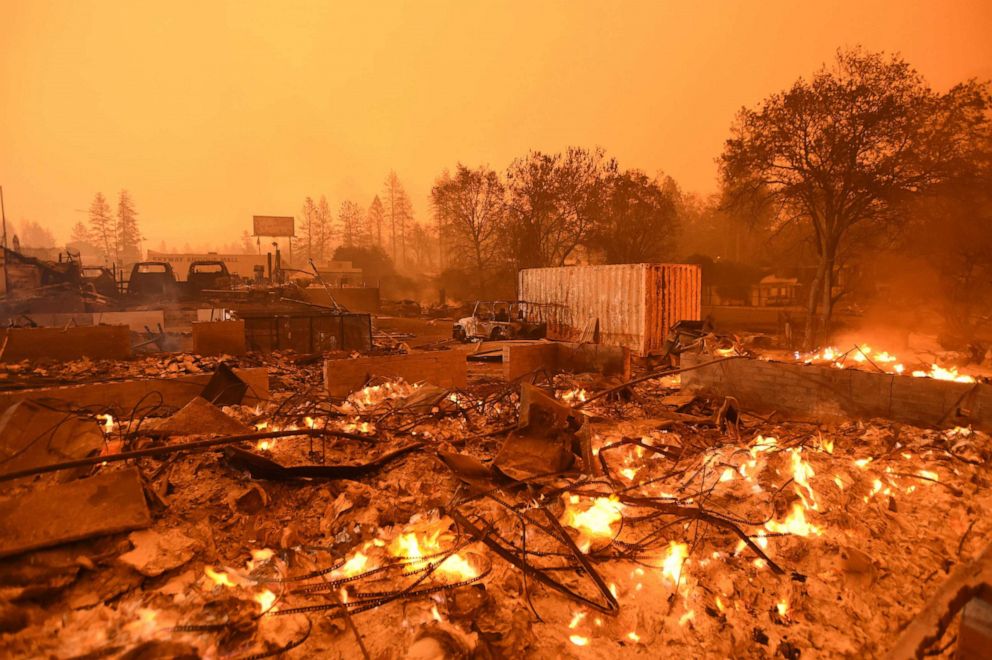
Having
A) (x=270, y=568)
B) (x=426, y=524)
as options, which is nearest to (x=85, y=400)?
(x=270, y=568)

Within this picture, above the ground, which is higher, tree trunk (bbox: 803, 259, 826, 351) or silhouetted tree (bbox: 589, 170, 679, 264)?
silhouetted tree (bbox: 589, 170, 679, 264)

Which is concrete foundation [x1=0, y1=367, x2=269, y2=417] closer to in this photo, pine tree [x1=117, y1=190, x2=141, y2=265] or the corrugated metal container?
the corrugated metal container

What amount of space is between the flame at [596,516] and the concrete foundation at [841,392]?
5.01 meters

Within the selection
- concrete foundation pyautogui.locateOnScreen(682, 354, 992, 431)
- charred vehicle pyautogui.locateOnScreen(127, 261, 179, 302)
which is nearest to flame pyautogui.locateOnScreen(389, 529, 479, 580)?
concrete foundation pyautogui.locateOnScreen(682, 354, 992, 431)

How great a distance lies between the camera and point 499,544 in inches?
147

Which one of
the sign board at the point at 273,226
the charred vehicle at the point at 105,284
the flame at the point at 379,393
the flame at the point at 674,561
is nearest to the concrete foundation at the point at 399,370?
the flame at the point at 379,393

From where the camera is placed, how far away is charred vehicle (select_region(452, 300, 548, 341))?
1669 cm

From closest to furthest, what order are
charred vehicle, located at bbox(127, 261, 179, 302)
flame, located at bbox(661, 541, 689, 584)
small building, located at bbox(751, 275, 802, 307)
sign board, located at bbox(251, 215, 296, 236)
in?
flame, located at bbox(661, 541, 689, 584)
charred vehicle, located at bbox(127, 261, 179, 302)
small building, located at bbox(751, 275, 802, 307)
sign board, located at bbox(251, 215, 296, 236)

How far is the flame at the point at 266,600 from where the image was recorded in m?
2.96

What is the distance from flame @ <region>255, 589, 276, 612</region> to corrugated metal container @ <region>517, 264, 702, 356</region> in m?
13.9

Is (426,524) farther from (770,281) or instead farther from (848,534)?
(770,281)

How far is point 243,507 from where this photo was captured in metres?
4.12

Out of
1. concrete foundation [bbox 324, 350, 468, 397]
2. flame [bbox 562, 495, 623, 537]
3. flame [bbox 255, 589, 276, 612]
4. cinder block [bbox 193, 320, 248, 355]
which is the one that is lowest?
flame [bbox 562, 495, 623, 537]

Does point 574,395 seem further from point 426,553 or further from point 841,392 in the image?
point 426,553
